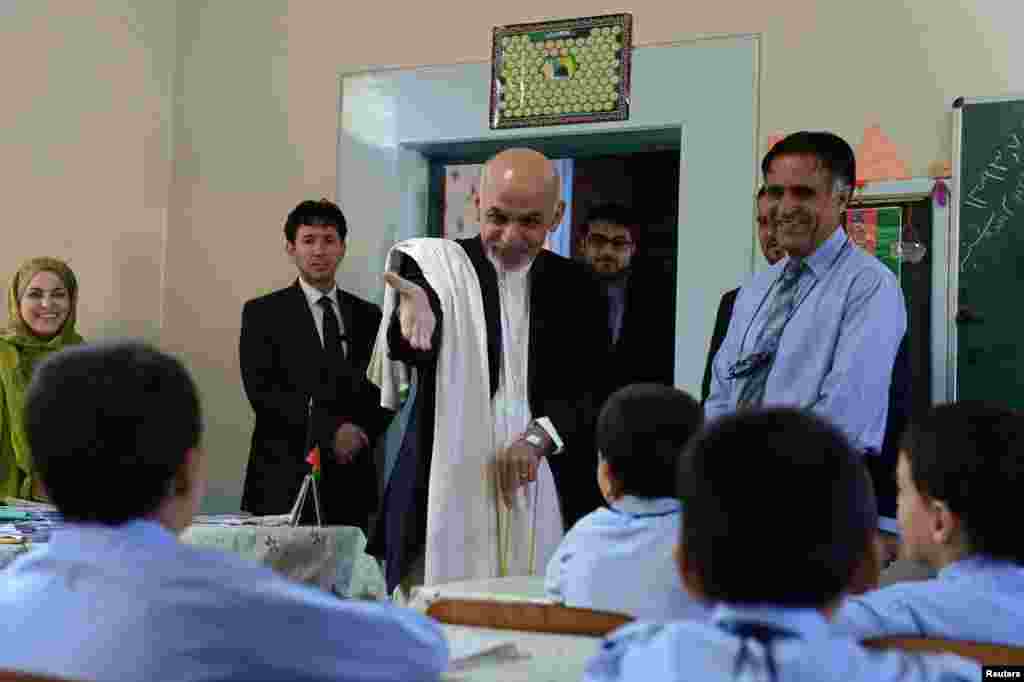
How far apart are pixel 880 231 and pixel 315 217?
2118mm

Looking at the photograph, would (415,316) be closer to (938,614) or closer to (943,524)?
(943,524)

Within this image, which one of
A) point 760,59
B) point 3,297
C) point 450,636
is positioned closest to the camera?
point 450,636

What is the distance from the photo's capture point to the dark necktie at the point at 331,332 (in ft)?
14.7

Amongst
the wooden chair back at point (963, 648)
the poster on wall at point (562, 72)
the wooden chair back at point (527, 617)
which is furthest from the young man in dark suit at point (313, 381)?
the wooden chair back at point (963, 648)

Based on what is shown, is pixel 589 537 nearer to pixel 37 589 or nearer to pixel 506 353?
pixel 37 589

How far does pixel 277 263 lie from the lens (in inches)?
199

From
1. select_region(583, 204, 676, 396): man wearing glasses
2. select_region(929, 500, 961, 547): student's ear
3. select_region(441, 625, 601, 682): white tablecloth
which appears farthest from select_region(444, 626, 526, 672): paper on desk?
select_region(583, 204, 676, 396): man wearing glasses

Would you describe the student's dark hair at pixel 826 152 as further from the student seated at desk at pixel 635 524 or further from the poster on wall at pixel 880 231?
the poster on wall at pixel 880 231

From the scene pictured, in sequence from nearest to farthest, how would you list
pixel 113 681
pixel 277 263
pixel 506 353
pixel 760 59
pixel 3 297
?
pixel 113 681 < pixel 506 353 < pixel 760 59 < pixel 3 297 < pixel 277 263

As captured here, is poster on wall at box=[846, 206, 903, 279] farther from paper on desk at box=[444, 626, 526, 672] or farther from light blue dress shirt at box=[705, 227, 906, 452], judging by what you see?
paper on desk at box=[444, 626, 526, 672]

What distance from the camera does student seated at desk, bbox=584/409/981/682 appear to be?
100 centimetres

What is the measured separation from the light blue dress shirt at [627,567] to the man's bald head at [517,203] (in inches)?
54.7

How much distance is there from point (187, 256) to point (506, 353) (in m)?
2.64

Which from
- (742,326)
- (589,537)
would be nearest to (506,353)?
(742,326)
